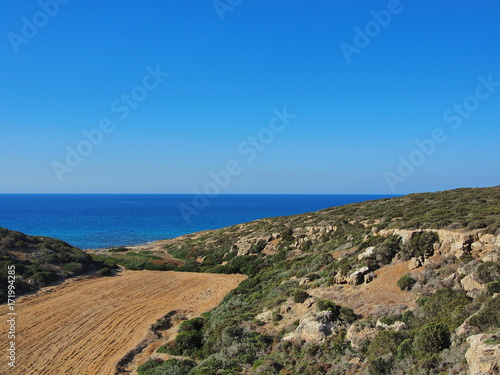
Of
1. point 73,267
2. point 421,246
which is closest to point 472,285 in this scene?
point 421,246

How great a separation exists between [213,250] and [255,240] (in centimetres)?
749

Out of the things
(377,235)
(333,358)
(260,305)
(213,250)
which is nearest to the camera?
(333,358)

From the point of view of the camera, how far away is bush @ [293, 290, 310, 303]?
53.2ft

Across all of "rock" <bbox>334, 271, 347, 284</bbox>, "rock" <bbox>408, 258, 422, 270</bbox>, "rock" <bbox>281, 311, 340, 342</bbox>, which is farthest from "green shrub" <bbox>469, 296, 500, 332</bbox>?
"rock" <bbox>334, 271, 347, 284</bbox>

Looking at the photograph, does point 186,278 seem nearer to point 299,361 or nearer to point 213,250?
point 213,250

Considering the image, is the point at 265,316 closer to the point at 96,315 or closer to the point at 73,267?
the point at 96,315

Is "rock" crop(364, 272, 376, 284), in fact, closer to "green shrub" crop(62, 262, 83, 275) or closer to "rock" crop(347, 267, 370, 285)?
"rock" crop(347, 267, 370, 285)

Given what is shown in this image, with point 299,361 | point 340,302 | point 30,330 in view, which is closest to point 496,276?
point 340,302

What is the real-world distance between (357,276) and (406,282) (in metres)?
2.59

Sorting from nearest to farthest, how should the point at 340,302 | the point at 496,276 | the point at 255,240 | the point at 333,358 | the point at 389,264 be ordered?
the point at 333,358 < the point at 496,276 < the point at 340,302 < the point at 389,264 < the point at 255,240

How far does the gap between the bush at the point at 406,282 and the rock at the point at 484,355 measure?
633 cm

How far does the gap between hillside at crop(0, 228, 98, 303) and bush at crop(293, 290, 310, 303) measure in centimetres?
2015

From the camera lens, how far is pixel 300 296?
1638 centimetres

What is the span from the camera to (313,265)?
22172 mm
